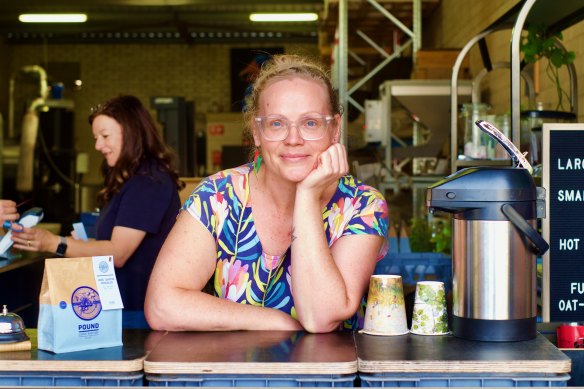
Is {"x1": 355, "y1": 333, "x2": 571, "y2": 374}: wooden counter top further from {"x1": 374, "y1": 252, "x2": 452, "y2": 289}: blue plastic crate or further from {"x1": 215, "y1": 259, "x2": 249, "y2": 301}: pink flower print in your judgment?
{"x1": 374, "y1": 252, "x2": 452, "y2": 289}: blue plastic crate

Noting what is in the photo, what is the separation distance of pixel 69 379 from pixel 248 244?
29.2 inches

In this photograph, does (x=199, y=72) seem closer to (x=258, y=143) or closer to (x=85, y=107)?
→ (x=85, y=107)

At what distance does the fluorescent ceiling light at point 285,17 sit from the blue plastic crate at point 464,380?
1211cm

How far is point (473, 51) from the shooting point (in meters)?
7.25

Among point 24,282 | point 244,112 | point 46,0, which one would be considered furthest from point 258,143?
point 46,0

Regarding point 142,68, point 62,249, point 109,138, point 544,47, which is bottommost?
point 62,249

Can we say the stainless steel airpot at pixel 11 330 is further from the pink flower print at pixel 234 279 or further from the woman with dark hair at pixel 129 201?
the woman with dark hair at pixel 129 201

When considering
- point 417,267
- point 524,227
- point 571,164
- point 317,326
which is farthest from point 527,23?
point 317,326

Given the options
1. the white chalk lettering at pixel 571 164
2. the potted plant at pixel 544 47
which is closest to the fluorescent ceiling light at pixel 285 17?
the potted plant at pixel 544 47

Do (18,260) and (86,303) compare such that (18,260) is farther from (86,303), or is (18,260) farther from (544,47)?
(544,47)

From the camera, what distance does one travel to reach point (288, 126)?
2186mm

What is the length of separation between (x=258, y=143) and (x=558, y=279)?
0.89 meters

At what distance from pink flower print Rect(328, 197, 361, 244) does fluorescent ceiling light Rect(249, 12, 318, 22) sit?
1141 cm

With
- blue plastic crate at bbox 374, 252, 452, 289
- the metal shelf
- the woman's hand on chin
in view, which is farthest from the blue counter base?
blue plastic crate at bbox 374, 252, 452, 289
